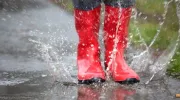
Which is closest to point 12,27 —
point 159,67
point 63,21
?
point 63,21

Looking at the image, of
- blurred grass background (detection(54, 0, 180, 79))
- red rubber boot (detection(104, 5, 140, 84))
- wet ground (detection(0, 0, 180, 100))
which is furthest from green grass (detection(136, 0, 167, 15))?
red rubber boot (detection(104, 5, 140, 84))

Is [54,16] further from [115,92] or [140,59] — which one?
[115,92]

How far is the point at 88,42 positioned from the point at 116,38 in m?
0.19

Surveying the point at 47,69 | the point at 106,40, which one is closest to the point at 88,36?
the point at 106,40

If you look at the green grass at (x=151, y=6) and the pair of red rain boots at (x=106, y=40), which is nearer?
the pair of red rain boots at (x=106, y=40)

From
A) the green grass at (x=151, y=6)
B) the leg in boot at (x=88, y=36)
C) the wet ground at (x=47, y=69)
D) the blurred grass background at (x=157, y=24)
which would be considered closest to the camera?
the wet ground at (x=47, y=69)

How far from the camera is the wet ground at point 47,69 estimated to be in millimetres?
3510

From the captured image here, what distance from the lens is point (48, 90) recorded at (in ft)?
11.9

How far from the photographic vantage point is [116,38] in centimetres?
408

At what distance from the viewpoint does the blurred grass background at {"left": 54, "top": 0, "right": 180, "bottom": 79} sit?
18.3 ft

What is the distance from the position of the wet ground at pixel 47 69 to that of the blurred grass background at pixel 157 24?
0.68m

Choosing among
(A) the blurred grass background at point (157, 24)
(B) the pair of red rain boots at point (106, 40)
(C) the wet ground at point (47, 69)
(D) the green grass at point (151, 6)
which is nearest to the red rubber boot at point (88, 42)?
(B) the pair of red rain boots at point (106, 40)

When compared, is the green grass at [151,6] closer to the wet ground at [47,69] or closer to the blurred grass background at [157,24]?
the blurred grass background at [157,24]

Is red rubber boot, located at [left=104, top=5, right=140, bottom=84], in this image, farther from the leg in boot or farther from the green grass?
the green grass
